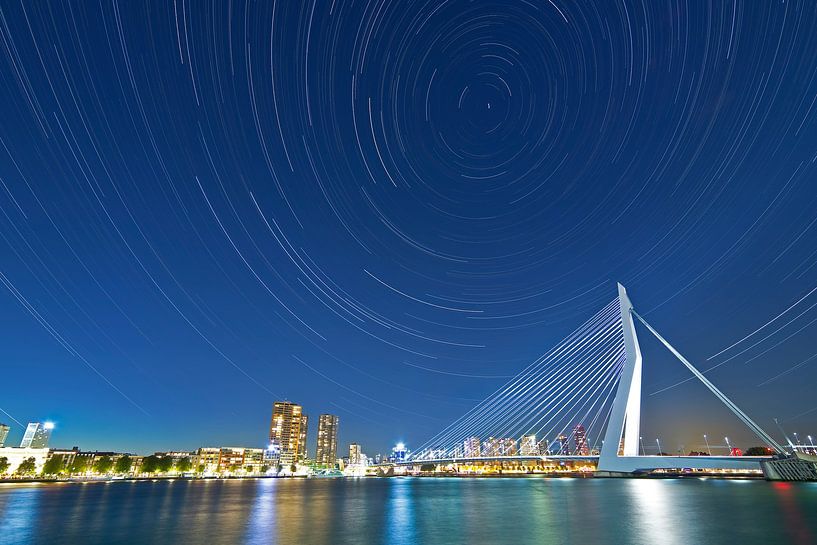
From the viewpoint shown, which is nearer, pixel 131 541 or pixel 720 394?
pixel 131 541

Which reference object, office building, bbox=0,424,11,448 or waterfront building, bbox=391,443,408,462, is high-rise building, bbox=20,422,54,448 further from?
waterfront building, bbox=391,443,408,462

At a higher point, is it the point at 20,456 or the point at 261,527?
the point at 20,456

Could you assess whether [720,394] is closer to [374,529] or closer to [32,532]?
[374,529]

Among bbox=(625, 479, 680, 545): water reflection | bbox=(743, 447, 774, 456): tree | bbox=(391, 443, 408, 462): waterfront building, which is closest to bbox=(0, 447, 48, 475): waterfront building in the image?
bbox=(391, 443, 408, 462): waterfront building

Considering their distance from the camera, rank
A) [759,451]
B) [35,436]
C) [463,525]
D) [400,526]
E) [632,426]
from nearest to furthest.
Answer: [463,525], [400,526], [632,426], [759,451], [35,436]

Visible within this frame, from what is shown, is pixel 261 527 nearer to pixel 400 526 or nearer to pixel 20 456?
pixel 400 526

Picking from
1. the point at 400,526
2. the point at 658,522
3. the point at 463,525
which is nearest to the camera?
the point at 658,522

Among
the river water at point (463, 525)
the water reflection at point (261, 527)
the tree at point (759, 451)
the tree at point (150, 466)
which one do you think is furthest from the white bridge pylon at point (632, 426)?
the tree at point (150, 466)

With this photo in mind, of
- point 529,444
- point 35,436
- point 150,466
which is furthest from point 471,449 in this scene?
point 35,436

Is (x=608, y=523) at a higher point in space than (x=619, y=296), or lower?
lower

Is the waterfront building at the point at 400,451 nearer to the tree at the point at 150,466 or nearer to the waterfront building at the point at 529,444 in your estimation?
the waterfront building at the point at 529,444

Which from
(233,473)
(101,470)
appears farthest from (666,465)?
(233,473)

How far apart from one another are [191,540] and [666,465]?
5708cm

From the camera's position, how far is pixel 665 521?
83.2ft
